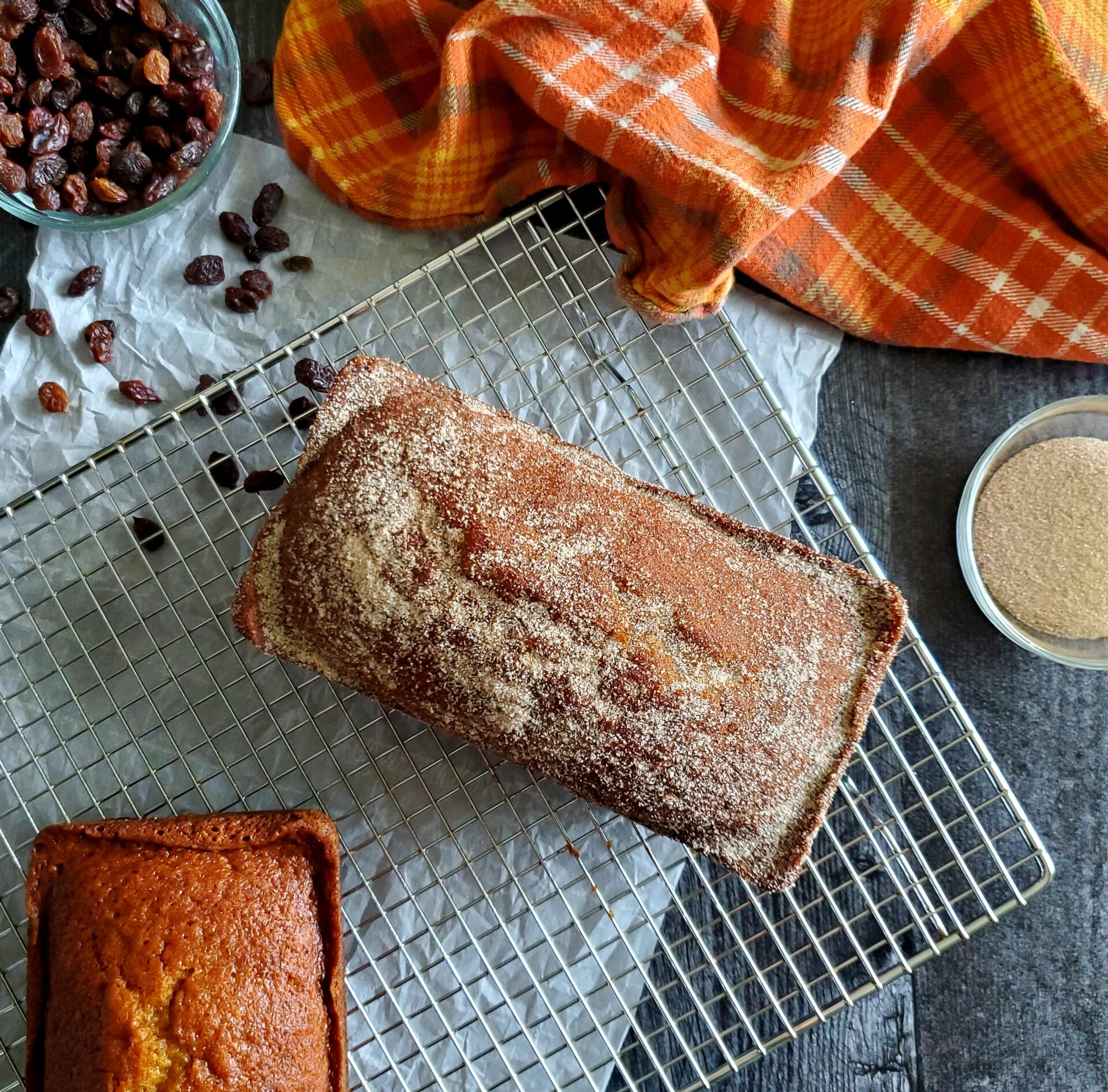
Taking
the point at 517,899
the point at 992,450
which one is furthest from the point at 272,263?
the point at 992,450

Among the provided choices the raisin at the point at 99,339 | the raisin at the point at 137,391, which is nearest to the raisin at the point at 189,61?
the raisin at the point at 99,339

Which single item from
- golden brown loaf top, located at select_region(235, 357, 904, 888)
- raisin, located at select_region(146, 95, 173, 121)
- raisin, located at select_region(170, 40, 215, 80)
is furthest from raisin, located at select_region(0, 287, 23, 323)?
golden brown loaf top, located at select_region(235, 357, 904, 888)

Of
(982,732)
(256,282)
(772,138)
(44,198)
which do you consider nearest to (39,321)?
(44,198)

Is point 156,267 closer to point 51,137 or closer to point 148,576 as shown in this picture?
point 51,137

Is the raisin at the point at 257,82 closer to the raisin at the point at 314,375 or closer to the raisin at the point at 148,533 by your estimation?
the raisin at the point at 314,375

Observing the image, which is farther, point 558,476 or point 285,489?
point 285,489

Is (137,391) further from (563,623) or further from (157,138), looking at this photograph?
(563,623)
